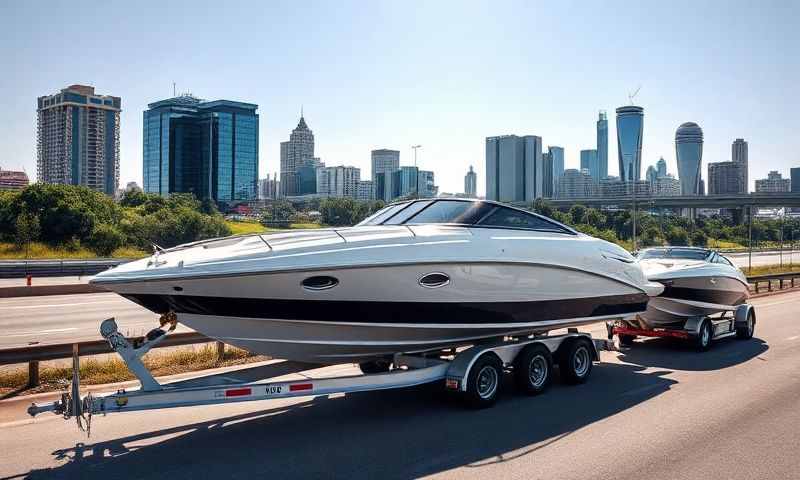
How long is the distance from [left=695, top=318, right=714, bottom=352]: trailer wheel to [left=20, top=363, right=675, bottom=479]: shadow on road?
4457mm

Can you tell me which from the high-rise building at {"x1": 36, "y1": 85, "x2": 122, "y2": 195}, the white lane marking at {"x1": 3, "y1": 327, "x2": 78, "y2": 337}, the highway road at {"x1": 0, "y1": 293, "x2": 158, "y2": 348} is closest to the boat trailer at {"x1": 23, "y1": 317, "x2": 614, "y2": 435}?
the highway road at {"x1": 0, "y1": 293, "x2": 158, "y2": 348}

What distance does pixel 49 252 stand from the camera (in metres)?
43.8

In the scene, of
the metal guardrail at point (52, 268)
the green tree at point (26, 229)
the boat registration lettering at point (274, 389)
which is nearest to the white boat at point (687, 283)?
the boat registration lettering at point (274, 389)

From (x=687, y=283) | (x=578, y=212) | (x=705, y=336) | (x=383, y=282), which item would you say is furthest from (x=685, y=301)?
(x=578, y=212)

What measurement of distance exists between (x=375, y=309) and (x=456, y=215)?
2.26 meters

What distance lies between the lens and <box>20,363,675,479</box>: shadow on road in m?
6.16

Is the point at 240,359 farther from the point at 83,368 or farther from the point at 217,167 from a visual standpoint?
the point at 217,167

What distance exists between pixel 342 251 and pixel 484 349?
252 centimetres

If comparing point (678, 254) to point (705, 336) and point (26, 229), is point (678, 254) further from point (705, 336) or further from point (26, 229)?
point (26, 229)

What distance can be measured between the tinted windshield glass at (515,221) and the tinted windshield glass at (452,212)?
0.14m

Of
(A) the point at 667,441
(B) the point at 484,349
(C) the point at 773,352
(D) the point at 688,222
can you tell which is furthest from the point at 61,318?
(D) the point at 688,222

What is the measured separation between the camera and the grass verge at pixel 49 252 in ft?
138

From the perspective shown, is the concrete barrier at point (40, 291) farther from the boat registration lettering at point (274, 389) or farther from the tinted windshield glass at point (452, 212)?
the boat registration lettering at point (274, 389)

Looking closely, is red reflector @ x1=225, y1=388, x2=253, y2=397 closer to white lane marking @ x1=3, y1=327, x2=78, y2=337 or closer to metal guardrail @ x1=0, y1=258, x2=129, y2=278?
white lane marking @ x1=3, y1=327, x2=78, y2=337
